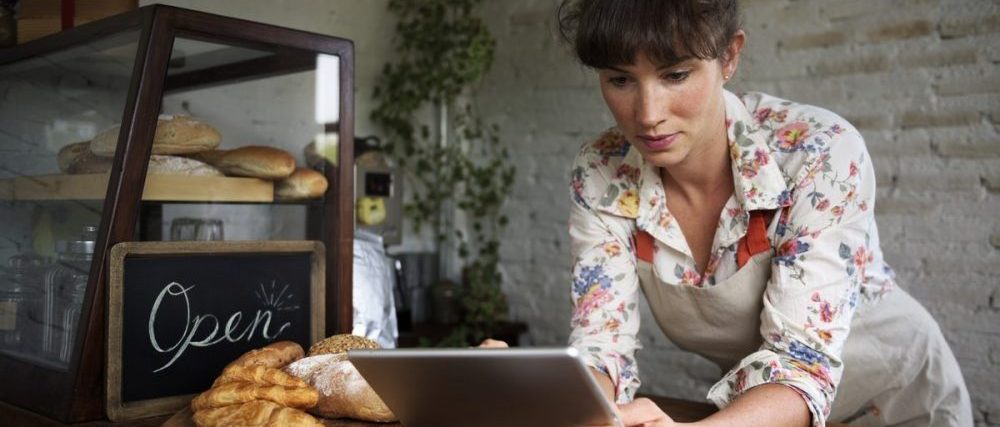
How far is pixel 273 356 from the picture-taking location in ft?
4.13

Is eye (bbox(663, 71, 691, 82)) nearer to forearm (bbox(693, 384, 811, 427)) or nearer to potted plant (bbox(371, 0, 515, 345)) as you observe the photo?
forearm (bbox(693, 384, 811, 427))

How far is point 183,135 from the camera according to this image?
1.35 m

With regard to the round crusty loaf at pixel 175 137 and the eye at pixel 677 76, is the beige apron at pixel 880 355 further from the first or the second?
the round crusty loaf at pixel 175 137

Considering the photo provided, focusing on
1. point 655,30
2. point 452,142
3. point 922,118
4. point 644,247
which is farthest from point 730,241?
point 452,142

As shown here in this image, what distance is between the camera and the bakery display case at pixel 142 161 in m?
1.24

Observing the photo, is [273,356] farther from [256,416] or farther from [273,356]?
[256,416]

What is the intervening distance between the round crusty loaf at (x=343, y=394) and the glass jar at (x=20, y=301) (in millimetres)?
473

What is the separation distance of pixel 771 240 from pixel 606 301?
0.28m

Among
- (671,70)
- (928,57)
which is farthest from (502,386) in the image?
(928,57)

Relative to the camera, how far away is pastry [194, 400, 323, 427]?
1023 millimetres

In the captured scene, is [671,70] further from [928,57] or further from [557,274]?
[557,274]

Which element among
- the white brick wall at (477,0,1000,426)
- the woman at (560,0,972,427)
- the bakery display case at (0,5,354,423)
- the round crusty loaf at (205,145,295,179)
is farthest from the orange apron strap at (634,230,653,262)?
the white brick wall at (477,0,1000,426)

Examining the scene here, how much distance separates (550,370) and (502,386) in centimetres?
9

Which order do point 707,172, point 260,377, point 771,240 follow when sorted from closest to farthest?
point 260,377
point 771,240
point 707,172
